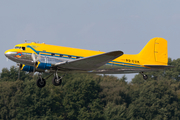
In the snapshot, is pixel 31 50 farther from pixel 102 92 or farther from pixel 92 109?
pixel 102 92

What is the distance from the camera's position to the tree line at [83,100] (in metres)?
56.9

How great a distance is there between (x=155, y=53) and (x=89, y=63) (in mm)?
7298

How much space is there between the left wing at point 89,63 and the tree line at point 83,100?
116ft

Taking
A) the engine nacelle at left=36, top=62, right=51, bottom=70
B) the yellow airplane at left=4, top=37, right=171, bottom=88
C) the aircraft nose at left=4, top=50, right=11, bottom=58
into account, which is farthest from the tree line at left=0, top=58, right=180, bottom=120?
the engine nacelle at left=36, top=62, right=51, bottom=70

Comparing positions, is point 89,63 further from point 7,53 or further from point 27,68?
point 7,53

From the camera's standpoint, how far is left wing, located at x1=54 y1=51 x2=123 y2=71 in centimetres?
1981

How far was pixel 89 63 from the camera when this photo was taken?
2098cm

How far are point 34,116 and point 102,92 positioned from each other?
1791cm

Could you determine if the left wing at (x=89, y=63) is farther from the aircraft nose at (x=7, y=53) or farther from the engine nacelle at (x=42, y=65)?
the aircraft nose at (x=7, y=53)

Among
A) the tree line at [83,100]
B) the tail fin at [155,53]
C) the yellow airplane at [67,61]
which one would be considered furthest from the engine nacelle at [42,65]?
the tree line at [83,100]

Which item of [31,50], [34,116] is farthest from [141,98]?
[31,50]

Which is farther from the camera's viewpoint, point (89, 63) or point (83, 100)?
point (83, 100)

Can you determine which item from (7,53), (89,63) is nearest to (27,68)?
(7,53)

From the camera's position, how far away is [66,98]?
60219mm
